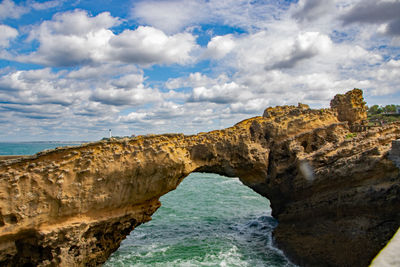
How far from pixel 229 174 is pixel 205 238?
4004 millimetres

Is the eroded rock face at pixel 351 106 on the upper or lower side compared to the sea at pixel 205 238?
upper

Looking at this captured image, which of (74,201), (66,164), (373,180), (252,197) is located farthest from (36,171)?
(252,197)

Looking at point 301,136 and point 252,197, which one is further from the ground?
point 301,136

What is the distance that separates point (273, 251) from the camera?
564 inches

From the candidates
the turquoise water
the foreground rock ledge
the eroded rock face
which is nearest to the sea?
the turquoise water

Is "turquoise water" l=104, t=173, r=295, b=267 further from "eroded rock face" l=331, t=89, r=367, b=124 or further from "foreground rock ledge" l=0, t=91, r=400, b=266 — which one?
"eroded rock face" l=331, t=89, r=367, b=124

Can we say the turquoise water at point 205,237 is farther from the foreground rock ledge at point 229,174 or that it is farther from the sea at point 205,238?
the foreground rock ledge at point 229,174

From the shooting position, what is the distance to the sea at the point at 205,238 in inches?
532

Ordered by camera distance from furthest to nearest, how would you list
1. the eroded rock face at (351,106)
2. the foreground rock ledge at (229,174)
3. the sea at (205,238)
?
the eroded rock face at (351,106) < the sea at (205,238) < the foreground rock ledge at (229,174)

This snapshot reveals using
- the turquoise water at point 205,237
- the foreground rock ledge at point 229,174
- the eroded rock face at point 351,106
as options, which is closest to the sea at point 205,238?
the turquoise water at point 205,237

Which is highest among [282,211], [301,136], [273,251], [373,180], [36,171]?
[301,136]

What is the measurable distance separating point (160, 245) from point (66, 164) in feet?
23.9

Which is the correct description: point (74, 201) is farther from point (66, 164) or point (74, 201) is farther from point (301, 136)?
point (301, 136)

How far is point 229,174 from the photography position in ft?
50.6
